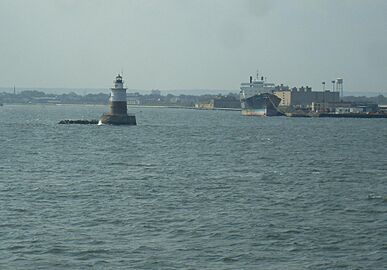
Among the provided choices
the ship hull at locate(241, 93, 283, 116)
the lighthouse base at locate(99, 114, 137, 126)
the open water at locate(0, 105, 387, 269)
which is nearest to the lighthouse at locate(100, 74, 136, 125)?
the lighthouse base at locate(99, 114, 137, 126)

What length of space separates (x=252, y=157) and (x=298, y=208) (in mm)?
22651

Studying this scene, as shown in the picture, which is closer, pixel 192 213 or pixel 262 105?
pixel 192 213

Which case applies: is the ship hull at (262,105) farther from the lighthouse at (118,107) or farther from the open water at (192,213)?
the open water at (192,213)

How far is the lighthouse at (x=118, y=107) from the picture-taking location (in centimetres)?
8294

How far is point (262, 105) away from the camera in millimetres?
160000

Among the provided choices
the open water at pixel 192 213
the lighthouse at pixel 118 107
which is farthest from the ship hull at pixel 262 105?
the open water at pixel 192 213

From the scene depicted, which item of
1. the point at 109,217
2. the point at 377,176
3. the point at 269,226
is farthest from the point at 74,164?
the point at 269,226

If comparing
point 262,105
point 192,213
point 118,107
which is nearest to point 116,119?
point 118,107

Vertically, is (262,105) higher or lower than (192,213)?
lower

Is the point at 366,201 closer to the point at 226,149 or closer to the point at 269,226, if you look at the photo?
the point at 269,226

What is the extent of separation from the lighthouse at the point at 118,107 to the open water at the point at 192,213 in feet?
114

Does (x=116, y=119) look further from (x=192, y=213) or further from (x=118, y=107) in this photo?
(x=192, y=213)

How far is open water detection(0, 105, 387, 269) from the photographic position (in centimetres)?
1986

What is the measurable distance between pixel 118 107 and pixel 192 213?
200ft
